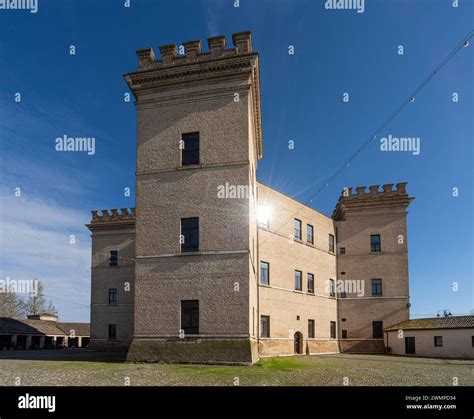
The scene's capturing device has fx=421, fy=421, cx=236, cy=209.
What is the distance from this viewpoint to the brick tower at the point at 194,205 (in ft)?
66.5

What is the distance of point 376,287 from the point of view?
122 ft

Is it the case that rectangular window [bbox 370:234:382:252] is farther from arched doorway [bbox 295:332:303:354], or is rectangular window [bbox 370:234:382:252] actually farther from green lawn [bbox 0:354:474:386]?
green lawn [bbox 0:354:474:386]

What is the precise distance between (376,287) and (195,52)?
2574 cm

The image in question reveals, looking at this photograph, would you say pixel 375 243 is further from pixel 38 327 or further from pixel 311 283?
pixel 38 327

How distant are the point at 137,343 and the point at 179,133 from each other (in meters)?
11.0

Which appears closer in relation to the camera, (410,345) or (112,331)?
(410,345)

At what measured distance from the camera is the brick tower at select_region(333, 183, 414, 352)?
1435 inches

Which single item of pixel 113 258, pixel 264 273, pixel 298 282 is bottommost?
pixel 298 282

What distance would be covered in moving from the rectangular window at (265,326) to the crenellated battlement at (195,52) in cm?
1689

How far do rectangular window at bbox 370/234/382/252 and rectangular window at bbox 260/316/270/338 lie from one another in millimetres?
13831

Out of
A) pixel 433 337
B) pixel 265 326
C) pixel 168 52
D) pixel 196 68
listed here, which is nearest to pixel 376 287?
pixel 433 337
